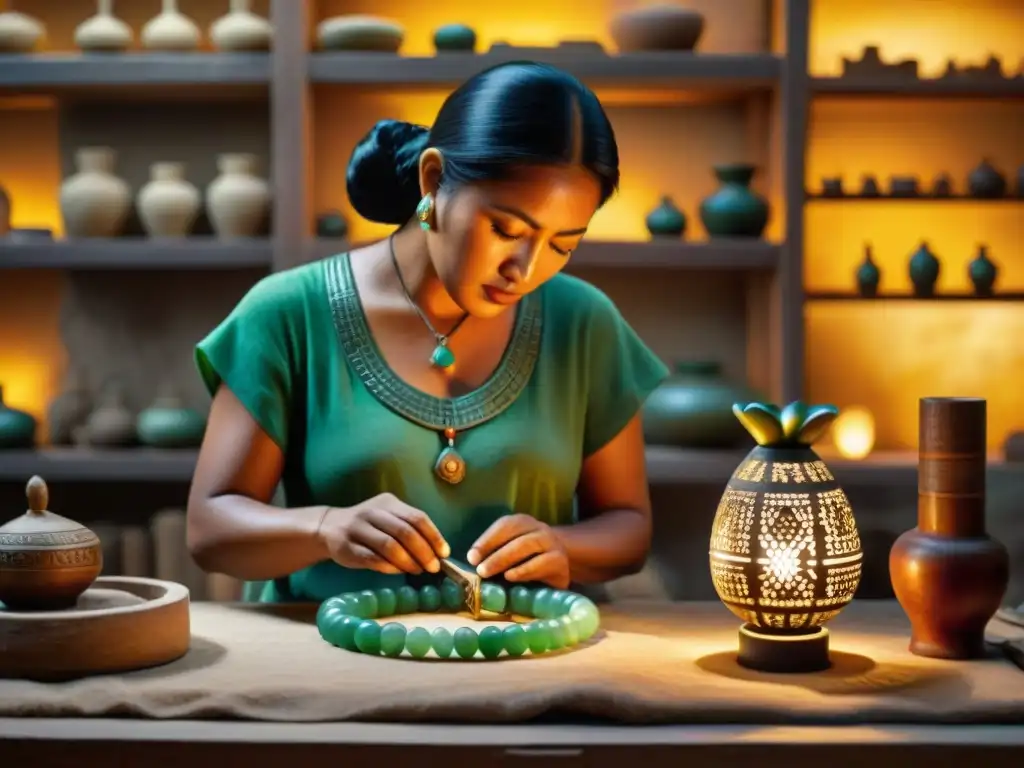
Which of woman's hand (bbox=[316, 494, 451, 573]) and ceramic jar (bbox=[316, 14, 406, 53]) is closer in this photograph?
woman's hand (bbox=[316, 494, 451, 573])

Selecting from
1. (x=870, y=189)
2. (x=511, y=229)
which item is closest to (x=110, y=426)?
(x=870, y=189)

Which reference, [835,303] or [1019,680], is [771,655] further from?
[835,303]

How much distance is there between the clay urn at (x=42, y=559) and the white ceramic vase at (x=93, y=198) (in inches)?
110

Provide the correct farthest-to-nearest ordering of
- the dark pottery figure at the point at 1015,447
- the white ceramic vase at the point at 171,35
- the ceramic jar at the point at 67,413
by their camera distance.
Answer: the ceramic jar at the point at 67,413, the white ceramic vase at the point at 171,35, the dark pottery figure at the point at 1015,447

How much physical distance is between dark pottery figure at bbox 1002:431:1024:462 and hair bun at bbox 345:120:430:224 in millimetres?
2595

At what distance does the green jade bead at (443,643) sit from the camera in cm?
147

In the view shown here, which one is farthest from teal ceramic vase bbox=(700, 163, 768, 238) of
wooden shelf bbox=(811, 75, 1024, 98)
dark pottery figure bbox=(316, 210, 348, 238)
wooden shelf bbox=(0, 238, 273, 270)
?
wooden shelf bbox=(0, 238, 273, 270)

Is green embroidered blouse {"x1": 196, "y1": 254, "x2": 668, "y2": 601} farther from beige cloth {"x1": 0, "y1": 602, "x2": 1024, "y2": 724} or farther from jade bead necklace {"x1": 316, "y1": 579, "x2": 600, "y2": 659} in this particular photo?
beige cloth {"x1": 0, "y1": 602, "x2": 1024, "y2": 724}

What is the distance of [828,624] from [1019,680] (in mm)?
328

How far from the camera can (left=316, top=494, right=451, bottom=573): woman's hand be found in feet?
5.28

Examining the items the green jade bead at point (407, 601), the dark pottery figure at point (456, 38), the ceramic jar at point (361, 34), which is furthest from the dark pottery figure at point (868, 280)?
the green jade bead at point (407, 601)

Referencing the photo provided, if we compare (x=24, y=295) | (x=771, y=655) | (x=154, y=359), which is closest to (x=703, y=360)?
(x=154, y=359)

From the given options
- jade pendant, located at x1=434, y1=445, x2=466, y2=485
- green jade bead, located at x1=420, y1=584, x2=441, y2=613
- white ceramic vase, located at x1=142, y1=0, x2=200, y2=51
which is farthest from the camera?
white ceramic vase, located at x1=142, y1=0, x2=200, y2=51

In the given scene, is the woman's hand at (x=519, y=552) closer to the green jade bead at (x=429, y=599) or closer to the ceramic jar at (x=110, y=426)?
the green jade bead at (x=429, y=599)
